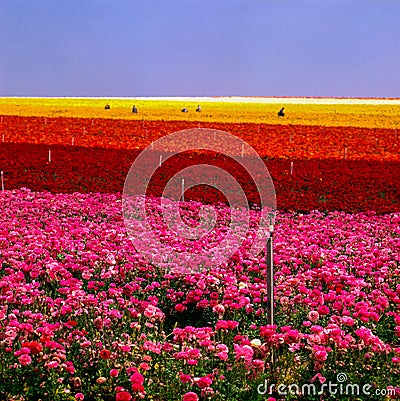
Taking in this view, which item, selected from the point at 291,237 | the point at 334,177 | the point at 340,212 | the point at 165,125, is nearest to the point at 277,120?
the point at 165,125

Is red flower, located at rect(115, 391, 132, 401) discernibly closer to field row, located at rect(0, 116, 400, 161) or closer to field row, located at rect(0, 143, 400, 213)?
field row, located at rect(0, 143, 400, 213)

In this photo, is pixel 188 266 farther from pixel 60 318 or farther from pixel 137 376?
pixel 137 376

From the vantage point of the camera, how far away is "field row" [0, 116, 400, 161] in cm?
3158

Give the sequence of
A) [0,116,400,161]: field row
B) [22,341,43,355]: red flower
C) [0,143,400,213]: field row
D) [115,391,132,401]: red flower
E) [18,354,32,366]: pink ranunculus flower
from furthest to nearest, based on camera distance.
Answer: [0,116,400,161]: field row
[0,143,400,213]: field row
[22,341,43,355]: red flower
[18,354,32,366]: pink ranunculus flower
[115,391,132,401]: red flower

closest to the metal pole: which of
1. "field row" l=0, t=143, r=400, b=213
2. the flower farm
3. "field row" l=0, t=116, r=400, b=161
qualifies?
the flower farm

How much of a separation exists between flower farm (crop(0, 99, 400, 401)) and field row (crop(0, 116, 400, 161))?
37.2 ft

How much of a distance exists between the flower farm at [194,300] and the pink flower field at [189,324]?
0.02 metres

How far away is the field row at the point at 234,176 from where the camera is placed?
16641mm

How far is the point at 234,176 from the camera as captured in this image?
20.2 m

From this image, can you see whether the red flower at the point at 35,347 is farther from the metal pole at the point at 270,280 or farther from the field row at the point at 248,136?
the field row at the point at 248,136

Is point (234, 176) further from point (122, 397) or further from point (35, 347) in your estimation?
point (122, 397)

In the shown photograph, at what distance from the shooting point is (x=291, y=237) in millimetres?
11617

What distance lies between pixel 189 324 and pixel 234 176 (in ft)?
40.9

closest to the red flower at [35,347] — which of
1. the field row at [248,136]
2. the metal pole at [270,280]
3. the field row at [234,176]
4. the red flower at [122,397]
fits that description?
the red flower at [122,397]
